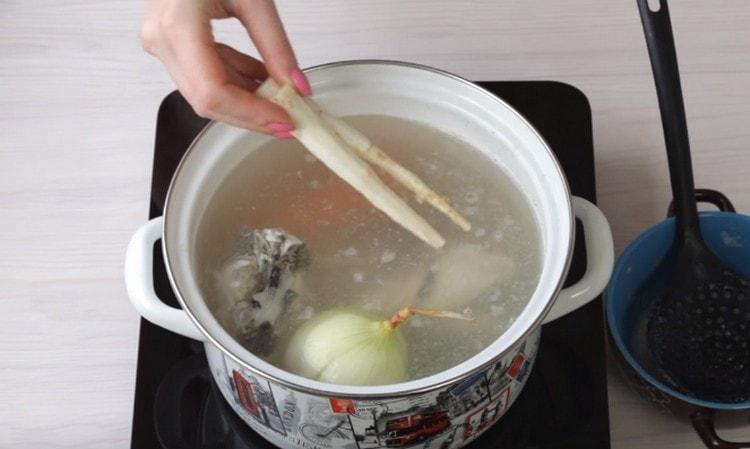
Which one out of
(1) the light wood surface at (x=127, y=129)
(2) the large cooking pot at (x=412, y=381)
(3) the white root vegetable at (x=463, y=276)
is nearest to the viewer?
(2) the large cooking pot at (x=412, y=381)

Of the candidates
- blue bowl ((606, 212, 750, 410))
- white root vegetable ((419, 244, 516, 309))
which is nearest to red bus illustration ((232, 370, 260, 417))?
white root vegetable ((419, 244, 516, 309))

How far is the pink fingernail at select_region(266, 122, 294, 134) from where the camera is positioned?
0.63m

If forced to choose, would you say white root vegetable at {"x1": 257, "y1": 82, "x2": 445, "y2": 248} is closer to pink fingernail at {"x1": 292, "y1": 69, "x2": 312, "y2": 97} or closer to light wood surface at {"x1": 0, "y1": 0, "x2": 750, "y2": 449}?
pink fingernail at {"x1": 292, "y1": 69, "x2": 312, "y2": 97}

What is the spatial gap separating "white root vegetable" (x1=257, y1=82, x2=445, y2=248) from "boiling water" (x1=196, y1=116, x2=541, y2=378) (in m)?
0.05

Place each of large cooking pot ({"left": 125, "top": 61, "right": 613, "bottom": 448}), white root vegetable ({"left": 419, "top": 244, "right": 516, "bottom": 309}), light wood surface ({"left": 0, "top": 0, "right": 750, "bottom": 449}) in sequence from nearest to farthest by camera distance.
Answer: large cooking pot ({"left": 125, "top": 61, "right": 613, "bottom": 448}) → white root vegetable ({"left": 419, "top": 244, "right": 516, "bottom": 309}) → light wood surface ({"left": 0, "top": 0, "right": 750, "bottom": 449})

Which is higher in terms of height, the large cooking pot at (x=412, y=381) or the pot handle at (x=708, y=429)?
the large cooking pot at (x=412, y=381)

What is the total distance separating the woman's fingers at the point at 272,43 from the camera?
655 millimetres

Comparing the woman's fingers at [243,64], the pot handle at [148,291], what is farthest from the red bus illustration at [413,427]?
the woman's fingers at [243,64]

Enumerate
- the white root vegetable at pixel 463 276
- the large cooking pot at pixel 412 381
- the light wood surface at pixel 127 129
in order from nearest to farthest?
the large cooking pot at pixel 412 381
the white root vegetable at pixel 463 276
the light wood surface at pixel 127 129

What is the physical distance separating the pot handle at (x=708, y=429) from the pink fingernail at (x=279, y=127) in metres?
0.37

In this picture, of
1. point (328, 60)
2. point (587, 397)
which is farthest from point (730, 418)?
point (328, 60)

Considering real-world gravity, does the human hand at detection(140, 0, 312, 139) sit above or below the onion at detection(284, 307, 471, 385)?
above

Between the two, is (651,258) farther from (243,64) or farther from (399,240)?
(243,64)

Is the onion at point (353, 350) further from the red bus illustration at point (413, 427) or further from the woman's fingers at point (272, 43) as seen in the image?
the woman's fingers at point (272, 43)
